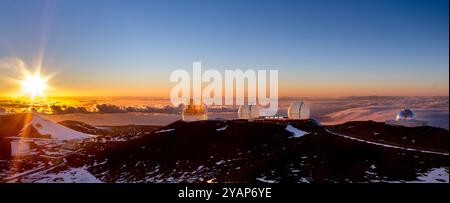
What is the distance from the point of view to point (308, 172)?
128 ft

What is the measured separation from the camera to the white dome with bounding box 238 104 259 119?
62.1 metres

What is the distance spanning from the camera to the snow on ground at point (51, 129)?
83.8 meters

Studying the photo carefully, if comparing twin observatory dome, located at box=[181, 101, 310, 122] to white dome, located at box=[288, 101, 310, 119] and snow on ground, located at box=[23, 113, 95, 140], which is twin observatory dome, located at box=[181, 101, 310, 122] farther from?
snow on ground, located at box=[23, 113, 95, 140]

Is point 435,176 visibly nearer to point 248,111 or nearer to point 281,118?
point 281,118

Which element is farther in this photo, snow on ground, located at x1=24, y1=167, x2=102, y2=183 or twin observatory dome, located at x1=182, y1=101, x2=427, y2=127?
twin observatory dome, located at x1=182, y1=101, x2=427, y2=127

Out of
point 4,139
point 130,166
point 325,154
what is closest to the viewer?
point 325,154

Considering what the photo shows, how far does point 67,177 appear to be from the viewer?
48688 millimetres

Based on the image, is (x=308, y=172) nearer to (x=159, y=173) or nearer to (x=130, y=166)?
(x=159, y=173)

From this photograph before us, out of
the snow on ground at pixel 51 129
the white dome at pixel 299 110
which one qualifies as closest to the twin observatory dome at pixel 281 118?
the white dome at pixel 299 110

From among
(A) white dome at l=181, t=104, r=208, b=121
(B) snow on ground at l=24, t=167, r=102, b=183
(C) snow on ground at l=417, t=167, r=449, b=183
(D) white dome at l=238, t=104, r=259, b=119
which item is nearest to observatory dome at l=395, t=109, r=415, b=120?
(C) snow on ground at l=417, t=167, r=449, b=183

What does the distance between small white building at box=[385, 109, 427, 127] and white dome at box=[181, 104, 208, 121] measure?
1039 inches
